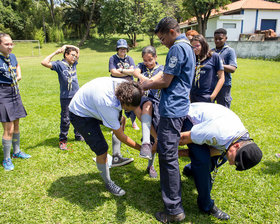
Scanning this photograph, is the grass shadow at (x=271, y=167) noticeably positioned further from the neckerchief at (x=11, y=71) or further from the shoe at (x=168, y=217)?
the neckerchief at (x=11, y=71)

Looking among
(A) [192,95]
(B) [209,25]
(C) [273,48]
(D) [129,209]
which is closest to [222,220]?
(D) [129,209]

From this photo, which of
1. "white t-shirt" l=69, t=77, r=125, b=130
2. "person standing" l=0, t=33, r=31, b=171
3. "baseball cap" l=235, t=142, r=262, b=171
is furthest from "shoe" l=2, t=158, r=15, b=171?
"baseball cap" l=235, t=142, r=262, b=171

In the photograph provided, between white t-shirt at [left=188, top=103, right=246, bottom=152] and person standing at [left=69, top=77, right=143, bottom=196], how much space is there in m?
0.81

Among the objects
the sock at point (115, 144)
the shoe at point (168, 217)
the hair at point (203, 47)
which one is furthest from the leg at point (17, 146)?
the hair at point (203, 47)

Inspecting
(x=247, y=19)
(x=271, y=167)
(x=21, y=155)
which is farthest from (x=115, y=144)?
(x=247, y=19)

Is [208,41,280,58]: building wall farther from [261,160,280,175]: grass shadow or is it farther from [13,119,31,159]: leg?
[13,119,31,159]: leg

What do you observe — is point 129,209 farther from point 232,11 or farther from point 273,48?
point 232,11

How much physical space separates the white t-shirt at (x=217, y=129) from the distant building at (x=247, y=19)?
3442 centimetres

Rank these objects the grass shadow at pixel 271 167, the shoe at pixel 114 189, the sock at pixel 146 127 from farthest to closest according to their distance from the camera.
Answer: the grass shadow at pixel 271 167, the shoe at pixel 114 189, the sock at pixel 146 127

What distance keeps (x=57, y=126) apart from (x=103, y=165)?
363 cm

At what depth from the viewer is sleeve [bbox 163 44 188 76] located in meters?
2.68

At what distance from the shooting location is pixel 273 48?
2334cm

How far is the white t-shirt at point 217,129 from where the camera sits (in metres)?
2.68

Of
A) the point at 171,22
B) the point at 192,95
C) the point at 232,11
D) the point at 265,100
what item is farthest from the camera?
the point at 232,11
